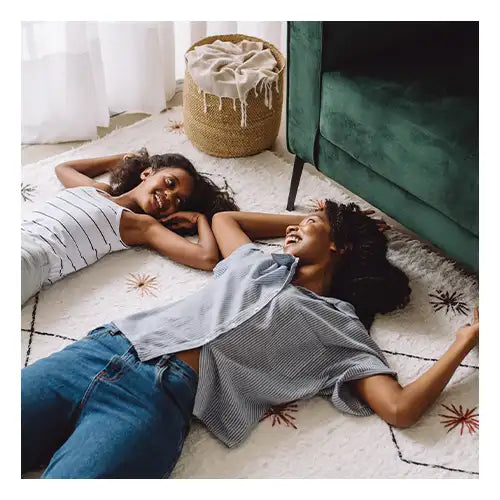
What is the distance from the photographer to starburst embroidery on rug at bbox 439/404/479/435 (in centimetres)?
143

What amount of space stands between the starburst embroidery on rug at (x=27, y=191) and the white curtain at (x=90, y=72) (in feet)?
0.99

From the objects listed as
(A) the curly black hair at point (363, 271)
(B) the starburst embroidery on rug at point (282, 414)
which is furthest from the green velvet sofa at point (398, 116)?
(B) the starburst embroidery on rug at point (282, 414)

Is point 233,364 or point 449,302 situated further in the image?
point 449,302

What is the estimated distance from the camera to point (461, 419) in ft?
4.75

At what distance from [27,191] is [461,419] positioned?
1.33 m

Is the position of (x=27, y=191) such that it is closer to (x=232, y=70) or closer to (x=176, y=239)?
(x=176, y=239)

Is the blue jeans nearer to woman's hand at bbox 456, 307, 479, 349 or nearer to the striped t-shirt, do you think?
the striped t-shirt

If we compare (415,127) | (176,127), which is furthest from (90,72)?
(415,127)

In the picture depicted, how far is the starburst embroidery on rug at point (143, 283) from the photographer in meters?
1.73

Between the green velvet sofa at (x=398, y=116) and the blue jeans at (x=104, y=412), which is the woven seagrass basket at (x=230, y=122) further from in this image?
the blue jeans at (x=104, y=412)

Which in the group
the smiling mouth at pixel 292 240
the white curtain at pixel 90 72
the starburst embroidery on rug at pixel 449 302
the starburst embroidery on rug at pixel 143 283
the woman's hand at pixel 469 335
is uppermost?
the white curtain at pixel 90 72

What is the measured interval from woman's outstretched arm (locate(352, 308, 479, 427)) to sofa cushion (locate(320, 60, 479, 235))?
316mm

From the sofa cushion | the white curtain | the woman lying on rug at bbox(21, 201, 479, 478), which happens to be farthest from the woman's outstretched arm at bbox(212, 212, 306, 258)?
the white curtain

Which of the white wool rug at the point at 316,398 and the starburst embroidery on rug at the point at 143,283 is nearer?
the white wool rug at the point at 316,398
